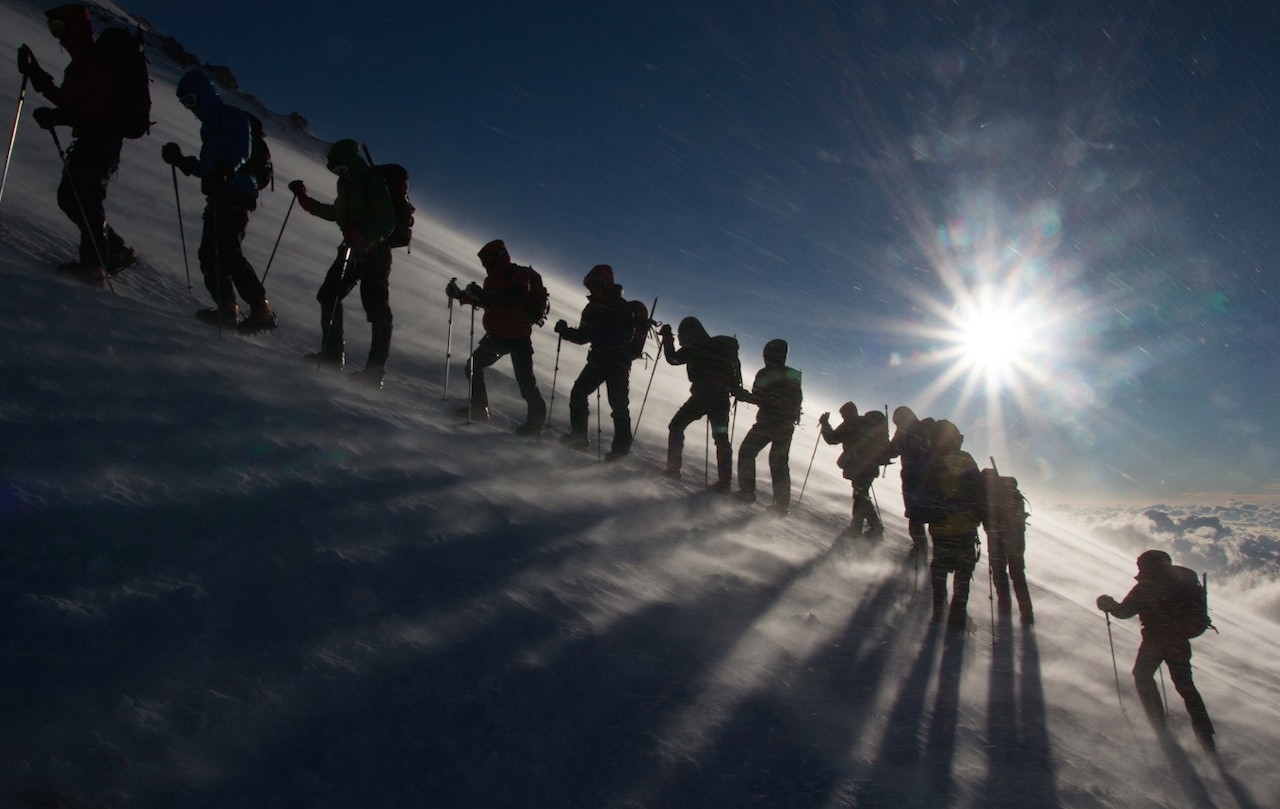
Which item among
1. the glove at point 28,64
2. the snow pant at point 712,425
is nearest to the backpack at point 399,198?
the glove at point 28,64

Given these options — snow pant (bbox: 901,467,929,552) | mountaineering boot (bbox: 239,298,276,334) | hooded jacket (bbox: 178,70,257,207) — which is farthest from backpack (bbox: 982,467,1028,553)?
hooded jacket (bbox: 178,70,257,207)

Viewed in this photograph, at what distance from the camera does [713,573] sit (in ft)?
13.3

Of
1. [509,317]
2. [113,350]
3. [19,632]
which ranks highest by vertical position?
[509,317]

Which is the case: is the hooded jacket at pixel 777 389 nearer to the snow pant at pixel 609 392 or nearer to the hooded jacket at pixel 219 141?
the snow pant at pixel 609 392

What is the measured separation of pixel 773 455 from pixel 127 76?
22.9 ft

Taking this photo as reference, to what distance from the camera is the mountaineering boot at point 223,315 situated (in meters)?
5.00

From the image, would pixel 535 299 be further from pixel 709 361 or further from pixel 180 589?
pixel 180 589

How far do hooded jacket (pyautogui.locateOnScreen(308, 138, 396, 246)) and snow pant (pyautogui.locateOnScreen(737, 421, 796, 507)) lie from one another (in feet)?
15.2

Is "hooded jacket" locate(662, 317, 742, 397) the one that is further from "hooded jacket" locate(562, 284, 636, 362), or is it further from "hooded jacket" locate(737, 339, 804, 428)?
"hooded jacket" locate(562, 284, 636, 362)

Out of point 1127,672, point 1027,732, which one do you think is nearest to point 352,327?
point 1027,732

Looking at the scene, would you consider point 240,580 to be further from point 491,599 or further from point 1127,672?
point 1127,672

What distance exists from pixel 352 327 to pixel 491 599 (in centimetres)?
668

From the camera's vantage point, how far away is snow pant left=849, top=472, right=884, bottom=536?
8.33 metres

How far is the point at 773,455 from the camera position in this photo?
797 centimetres
